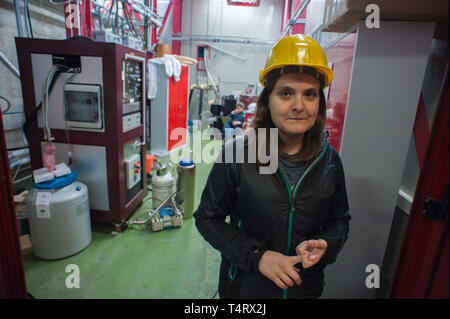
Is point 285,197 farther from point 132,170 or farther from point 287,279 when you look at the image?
point 132,170

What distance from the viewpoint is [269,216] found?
0.93 meters

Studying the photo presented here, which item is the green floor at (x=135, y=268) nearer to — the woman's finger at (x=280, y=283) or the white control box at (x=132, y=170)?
the white control box at (x=132, y=170)

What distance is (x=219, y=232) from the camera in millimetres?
942

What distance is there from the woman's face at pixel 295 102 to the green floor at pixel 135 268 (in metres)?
1.58

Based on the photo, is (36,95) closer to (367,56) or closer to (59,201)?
(59,201)

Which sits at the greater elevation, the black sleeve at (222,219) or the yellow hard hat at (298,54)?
the yellow hard hat at (298,54)

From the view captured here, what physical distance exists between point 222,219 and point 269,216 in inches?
7.4

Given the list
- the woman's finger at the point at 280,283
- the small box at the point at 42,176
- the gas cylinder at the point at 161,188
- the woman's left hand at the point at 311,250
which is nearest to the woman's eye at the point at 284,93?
the woman's left hand at the point at 311,250

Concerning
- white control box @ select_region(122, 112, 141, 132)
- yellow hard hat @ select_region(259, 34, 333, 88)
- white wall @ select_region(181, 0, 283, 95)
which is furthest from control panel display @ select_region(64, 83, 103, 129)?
white wall @ select_region(181, 0, 283, 95)

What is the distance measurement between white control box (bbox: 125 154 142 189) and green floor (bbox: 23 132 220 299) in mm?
515

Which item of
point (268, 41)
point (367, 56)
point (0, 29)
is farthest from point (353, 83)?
point (268, 41)

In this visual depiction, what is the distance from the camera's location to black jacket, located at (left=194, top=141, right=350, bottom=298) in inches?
36.3

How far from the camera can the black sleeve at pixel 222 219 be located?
901 millimetres

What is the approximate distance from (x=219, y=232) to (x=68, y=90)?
84.2 inches
